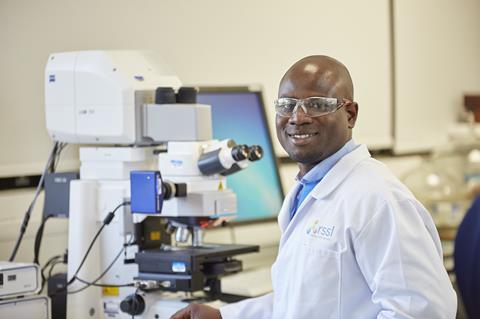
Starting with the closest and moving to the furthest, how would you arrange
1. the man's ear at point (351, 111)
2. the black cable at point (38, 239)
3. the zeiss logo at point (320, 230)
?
1. the zeiss logo at point (320, 230)
2. the man's ear at point (351, 111)
3. the black cable at point (38, 239)

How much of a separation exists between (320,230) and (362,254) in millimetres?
128

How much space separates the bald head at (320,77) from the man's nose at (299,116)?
50mm

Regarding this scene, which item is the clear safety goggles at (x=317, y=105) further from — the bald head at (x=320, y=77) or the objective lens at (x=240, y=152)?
the objective lens at (x=240, y=152)

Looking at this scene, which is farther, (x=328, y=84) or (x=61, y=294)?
(x=61, y=294)

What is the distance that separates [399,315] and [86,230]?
140 cm

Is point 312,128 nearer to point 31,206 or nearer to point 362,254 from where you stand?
point 362,254

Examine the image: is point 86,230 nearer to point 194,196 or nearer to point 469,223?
point 194,196

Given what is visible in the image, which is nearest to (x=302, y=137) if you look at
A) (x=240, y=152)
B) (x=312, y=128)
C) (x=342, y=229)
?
(x=312, y=128)

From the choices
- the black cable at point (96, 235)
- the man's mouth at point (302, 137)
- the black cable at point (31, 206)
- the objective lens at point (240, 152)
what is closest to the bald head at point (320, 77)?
the man's mouth at point (302, 137)

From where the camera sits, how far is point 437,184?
487cm

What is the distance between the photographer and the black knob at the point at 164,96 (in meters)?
2.81

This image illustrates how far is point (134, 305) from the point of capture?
2.76 m

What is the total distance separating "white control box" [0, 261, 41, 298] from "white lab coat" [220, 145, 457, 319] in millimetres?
977

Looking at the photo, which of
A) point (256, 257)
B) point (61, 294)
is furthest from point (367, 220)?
point (256, 257)
